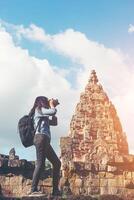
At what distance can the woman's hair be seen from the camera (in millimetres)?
9258

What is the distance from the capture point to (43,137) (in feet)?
29.0

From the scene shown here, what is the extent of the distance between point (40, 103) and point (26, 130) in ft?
1.96

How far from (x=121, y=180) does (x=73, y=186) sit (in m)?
1.22

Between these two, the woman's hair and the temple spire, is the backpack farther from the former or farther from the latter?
the temple spire

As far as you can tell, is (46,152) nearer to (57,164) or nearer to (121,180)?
(57,164)

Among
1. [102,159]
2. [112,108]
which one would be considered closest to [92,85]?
[112,108]

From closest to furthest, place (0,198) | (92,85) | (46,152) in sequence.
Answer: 1. (0,198)
2. (46,152)
3. (92,85)

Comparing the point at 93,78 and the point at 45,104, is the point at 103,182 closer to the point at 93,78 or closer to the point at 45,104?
the point at 45,104

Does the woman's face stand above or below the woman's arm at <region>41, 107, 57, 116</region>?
above

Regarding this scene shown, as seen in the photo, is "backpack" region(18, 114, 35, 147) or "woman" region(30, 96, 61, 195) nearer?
"woman" region(30, 96, 61, 195)

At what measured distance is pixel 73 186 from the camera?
467 inches

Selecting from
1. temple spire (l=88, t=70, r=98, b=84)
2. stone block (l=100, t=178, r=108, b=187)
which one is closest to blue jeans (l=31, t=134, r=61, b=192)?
stone block (l=100, t=178, r=108, b=187)

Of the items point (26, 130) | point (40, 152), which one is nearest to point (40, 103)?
point (26, 130)

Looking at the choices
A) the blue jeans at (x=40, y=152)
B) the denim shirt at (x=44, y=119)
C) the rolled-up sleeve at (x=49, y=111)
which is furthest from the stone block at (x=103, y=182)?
the rolled-up sleeve at (x=49, y=111)
